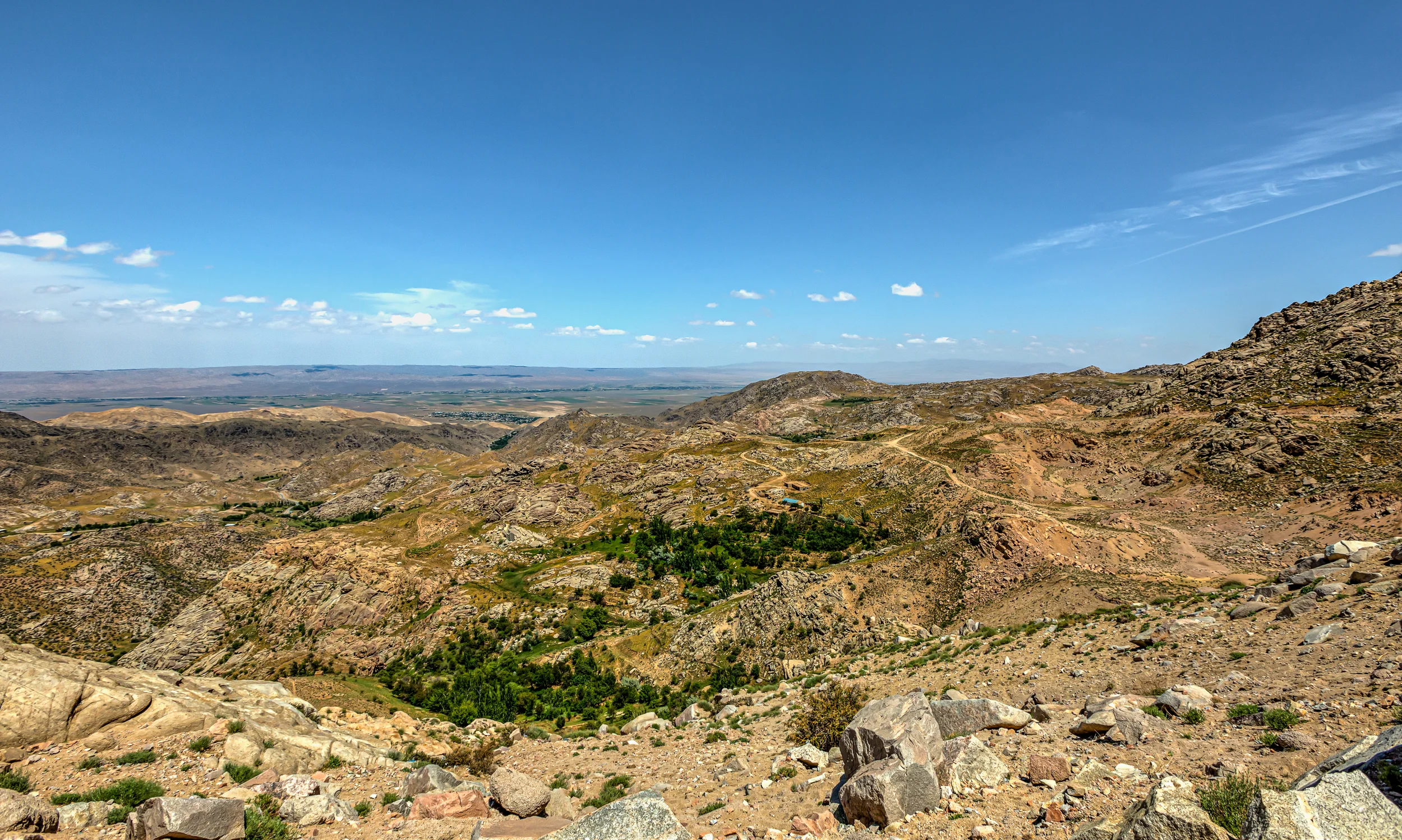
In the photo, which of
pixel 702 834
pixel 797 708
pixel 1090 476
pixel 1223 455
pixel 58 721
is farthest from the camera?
pixel 1090 476

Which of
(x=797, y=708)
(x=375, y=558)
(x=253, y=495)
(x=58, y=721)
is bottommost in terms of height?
(x=253, y=495)

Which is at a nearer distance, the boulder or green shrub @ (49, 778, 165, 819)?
green shrub @ (49, 778, 165, 819)

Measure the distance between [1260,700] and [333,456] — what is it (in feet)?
718

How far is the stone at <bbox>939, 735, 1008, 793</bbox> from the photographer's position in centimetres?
1147

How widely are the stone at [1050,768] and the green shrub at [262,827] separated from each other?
16.7 m

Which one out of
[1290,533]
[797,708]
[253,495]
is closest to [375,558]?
[797,708]

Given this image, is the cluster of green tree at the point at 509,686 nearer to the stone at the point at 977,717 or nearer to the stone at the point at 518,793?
the stone at the point at 518,793

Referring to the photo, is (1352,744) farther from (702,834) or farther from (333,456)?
(333,456)

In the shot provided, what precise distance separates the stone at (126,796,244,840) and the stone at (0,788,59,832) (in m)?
1.19

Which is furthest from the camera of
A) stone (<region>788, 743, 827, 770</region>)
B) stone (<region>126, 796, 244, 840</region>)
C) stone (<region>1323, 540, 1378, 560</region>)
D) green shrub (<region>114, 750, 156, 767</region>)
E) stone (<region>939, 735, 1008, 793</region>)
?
stone (<region>1323, 540, 1378, 560</region>)

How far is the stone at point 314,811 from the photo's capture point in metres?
13.0

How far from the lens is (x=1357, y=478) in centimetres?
3816

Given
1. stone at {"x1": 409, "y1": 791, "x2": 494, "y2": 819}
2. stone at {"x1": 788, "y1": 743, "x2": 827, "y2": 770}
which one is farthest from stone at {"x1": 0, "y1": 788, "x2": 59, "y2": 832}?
stone at {"x1": 788, "y1": 743, "x2": 827, "y2": 770}

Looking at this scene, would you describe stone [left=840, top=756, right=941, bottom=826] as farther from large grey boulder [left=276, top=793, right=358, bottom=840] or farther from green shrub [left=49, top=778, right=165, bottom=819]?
green shrub [left=49, top=778, right=165, bottom=819]
